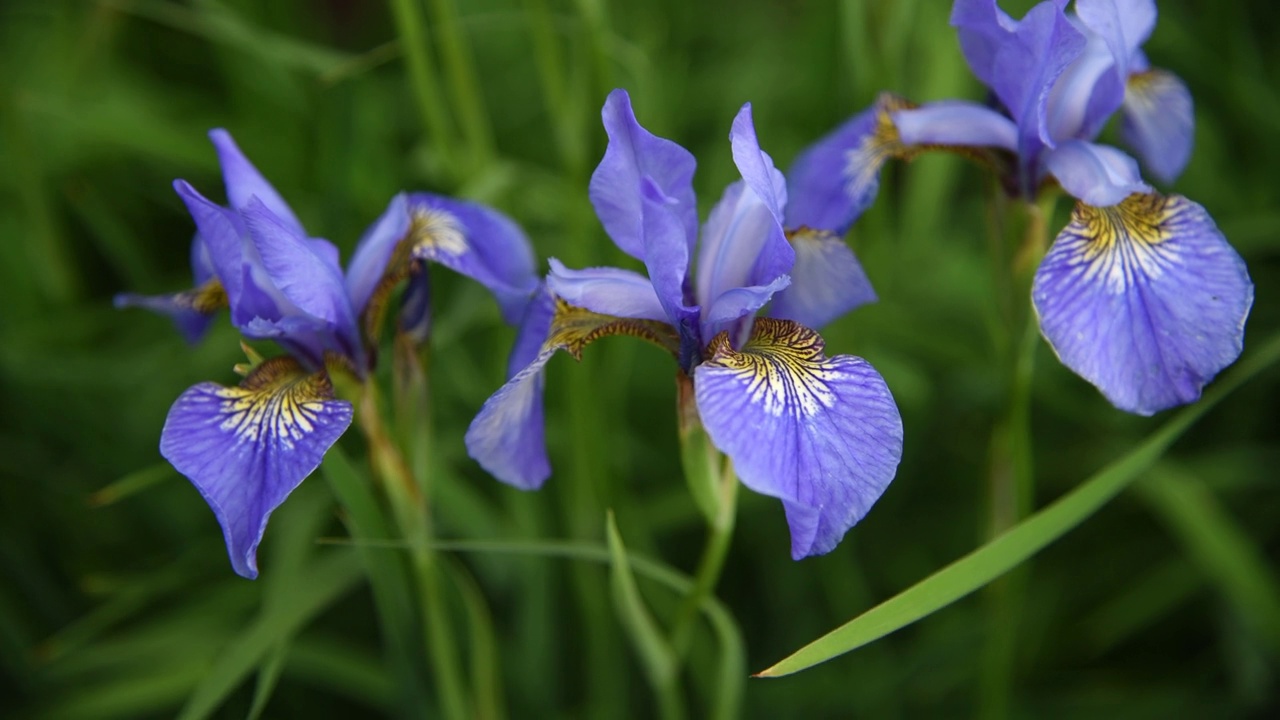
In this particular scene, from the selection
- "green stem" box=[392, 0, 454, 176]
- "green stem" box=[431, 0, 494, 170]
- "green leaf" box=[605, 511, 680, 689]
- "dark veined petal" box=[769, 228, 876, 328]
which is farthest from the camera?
"green stem" box=[431, 0, 494, 170]

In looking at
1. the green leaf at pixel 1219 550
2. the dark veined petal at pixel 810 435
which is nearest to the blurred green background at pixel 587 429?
the green leaf at pixel 1219 550

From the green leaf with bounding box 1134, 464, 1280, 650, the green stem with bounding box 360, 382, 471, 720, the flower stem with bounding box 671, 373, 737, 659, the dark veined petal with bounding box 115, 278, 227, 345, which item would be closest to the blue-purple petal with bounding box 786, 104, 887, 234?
the flower stem with bounding box 671, 373, 737, 659

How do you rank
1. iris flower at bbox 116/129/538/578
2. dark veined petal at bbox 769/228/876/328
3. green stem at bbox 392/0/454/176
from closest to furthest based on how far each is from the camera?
iris flower at bbox 116/129/538/578 → dark veined petal at bbox 769/228/876/328 → green stem at bbox 392/0/454/176

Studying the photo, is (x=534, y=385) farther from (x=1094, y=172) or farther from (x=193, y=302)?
(x=1094, y=172)

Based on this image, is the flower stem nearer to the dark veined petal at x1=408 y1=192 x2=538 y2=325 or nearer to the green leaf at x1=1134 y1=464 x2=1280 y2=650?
the dark veined petal at x1=408 y1=192 x2=538 y2=325

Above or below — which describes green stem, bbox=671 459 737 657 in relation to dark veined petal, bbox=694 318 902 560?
below

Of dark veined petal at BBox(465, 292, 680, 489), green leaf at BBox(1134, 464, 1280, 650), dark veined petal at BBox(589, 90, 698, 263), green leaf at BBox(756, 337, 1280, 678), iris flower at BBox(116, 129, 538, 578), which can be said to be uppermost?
dark veined petal at BBox(589, 90, 698, 263)
